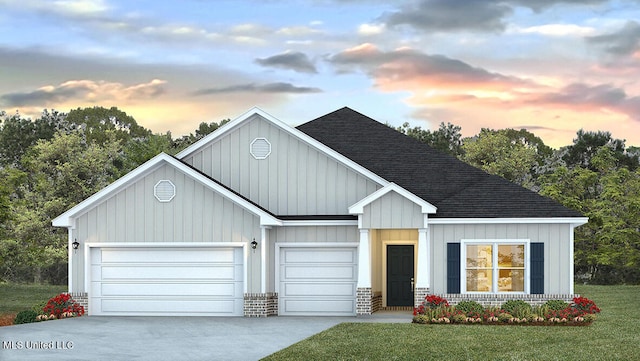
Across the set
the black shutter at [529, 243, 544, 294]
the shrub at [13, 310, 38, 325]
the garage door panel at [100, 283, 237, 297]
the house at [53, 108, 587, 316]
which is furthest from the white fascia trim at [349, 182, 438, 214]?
the shrub at [13, 310, 38, 325]

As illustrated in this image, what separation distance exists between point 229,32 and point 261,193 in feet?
32.2

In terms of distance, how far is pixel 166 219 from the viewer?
26.7m

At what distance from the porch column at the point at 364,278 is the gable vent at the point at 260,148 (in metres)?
4.10

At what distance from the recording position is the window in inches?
1056

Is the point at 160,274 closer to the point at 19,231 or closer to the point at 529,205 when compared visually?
the point at 529,205

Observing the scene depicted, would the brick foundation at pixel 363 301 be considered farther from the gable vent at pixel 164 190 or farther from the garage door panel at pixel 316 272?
the gable vent at pixel 164 190

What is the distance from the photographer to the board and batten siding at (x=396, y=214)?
86.3ft

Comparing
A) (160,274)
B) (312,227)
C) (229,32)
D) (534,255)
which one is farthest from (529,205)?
(229,32)

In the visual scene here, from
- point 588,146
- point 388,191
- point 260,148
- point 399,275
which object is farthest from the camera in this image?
point 588,146

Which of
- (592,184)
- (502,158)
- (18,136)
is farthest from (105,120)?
(592,184)

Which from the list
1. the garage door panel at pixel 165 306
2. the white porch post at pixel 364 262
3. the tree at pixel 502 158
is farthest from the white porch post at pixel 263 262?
the tree at pixel 502 158

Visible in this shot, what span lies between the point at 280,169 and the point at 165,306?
539cm

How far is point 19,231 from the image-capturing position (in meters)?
47.2

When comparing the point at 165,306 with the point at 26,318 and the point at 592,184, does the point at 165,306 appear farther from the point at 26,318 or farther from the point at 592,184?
the point at 592,184
